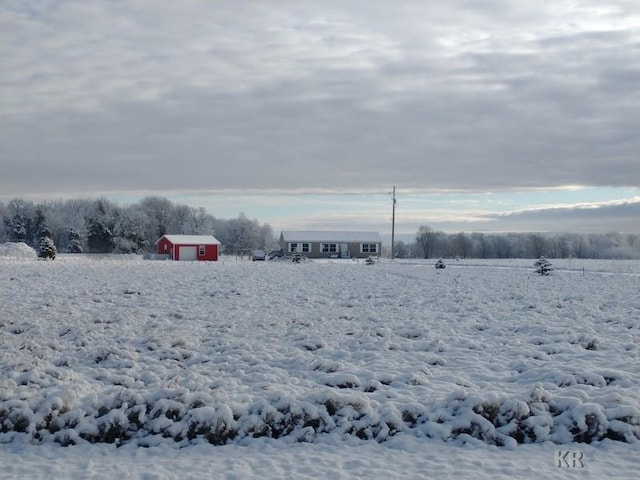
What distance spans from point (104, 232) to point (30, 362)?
87527 millimetres

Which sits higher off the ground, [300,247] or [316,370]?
[300,247]

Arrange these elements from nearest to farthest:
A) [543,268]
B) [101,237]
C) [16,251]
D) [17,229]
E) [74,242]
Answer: [543,268] → [16,251] → [74,242] → [101,237] → [17,229]

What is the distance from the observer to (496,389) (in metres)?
9.31

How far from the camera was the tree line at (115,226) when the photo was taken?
308 feet

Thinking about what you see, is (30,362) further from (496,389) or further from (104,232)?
(104,232)

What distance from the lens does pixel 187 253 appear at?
68.6 metres

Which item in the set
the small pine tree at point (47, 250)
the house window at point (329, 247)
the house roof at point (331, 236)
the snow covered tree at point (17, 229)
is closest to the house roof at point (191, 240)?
the house roof at point (331, 236)

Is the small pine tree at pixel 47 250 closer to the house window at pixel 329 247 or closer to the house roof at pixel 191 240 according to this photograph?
the house roof at pixel 191 240

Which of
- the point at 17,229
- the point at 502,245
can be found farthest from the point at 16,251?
the point at 502,245

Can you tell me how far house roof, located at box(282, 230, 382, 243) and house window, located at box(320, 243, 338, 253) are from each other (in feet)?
1.78

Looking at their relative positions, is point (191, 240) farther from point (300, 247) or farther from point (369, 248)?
point (369, 248)

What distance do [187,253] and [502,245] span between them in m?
78.3

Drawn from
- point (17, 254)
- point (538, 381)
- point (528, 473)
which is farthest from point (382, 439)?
point (17, 254)

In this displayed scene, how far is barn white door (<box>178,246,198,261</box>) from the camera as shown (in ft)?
224
